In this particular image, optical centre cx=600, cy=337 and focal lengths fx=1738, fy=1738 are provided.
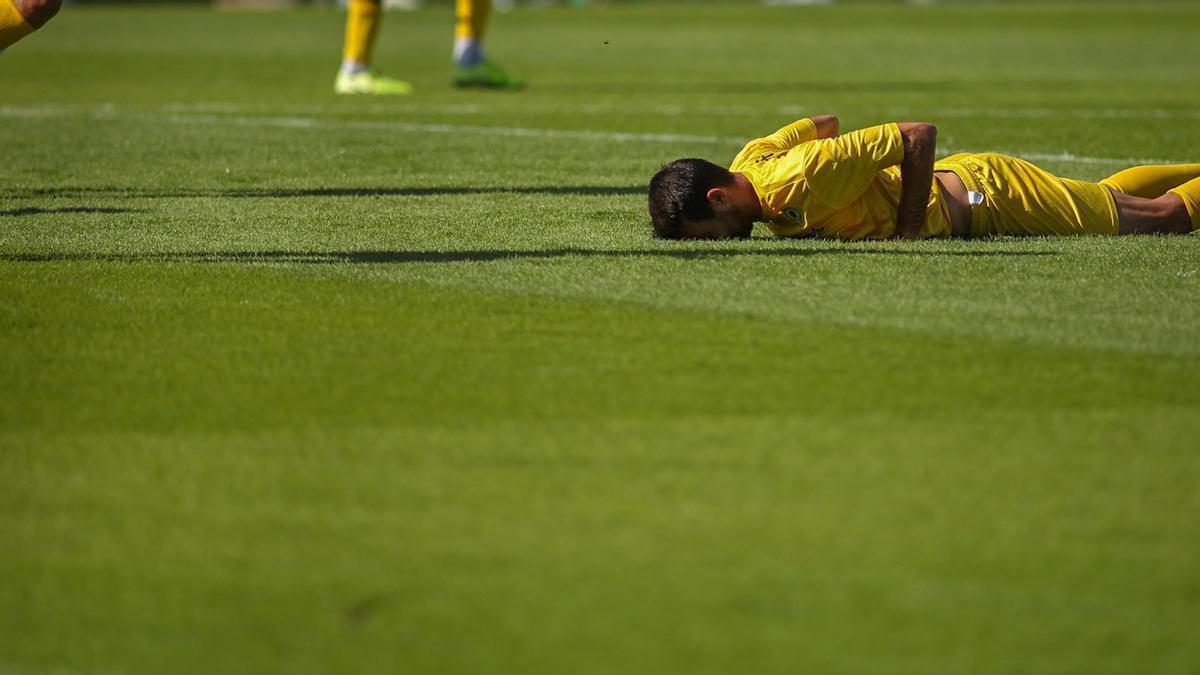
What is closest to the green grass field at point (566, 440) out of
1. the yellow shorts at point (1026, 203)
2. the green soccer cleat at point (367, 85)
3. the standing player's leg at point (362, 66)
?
the yellow shorts at point (1026, 203)

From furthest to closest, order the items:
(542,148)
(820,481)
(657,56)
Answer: (657,56) < (542,148) < (820,481)

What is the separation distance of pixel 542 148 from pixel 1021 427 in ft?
18.8

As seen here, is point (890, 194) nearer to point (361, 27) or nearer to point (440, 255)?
point (440, 255)

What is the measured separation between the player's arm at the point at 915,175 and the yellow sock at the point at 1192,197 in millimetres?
874

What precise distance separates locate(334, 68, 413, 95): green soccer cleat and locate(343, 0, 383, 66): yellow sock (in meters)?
0.12

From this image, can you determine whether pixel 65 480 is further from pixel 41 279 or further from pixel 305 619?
pixel 41 279

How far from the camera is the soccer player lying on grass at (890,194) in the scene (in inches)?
206

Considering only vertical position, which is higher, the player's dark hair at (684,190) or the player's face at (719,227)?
the player's dark hair at (684,190)

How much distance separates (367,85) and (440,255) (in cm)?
766

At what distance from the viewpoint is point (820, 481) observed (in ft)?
9.89

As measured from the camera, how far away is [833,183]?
17.2 feet

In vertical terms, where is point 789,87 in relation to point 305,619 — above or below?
below

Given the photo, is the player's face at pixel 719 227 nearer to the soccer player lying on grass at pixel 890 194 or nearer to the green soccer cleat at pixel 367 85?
the soccer player lying on grass at pixel 890 194

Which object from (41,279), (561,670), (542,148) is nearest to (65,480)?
(561,670)
